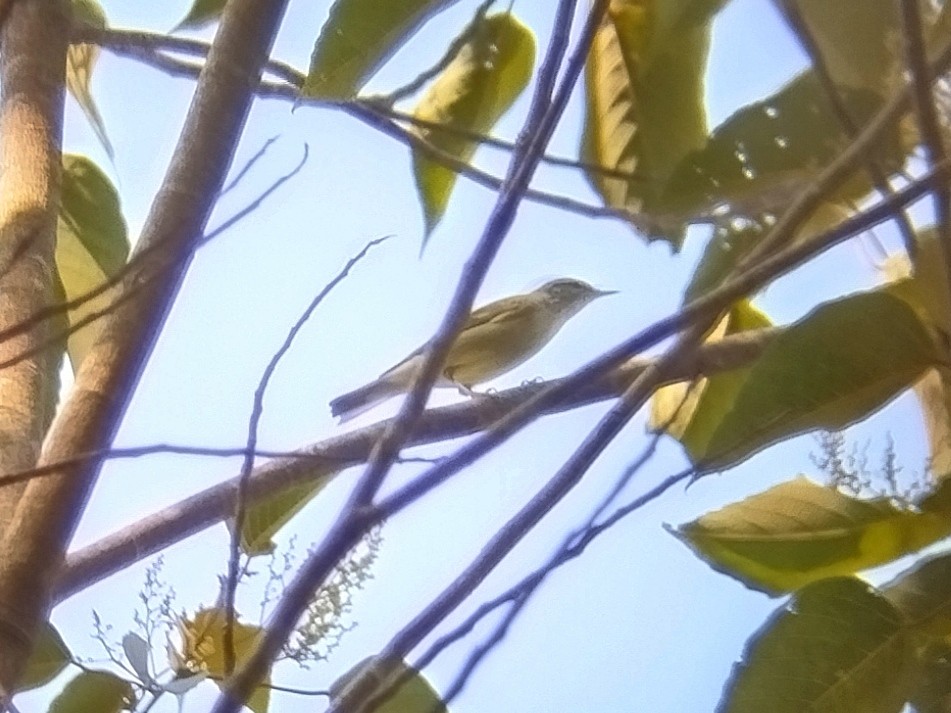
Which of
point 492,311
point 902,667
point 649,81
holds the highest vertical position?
point 492,311

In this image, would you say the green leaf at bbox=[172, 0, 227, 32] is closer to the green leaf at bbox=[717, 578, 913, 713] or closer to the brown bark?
the brown bark

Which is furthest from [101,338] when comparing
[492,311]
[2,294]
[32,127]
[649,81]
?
[492,311]

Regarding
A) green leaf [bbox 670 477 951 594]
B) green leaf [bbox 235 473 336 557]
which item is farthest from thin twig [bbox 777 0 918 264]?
green leaf [bbox 235 473 336 557]

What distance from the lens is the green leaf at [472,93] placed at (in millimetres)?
815

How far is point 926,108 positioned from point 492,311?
1268 mm

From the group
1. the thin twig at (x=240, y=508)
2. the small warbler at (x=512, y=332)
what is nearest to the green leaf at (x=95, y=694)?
the thin twig at (x=240, y=508)

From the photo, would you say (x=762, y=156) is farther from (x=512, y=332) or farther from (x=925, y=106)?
(x=512, y=332)

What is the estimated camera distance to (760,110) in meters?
0.58

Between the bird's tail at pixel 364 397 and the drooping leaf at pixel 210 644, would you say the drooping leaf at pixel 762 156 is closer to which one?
the drooping leaf at pixel 210 644

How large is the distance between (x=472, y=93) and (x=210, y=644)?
1.34 ft

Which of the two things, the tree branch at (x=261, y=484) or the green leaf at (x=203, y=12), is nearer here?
the tree branch at (x=261, y=484)

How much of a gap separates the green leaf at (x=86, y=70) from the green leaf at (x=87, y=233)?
0.09 m

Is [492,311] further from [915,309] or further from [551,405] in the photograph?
[551,405]

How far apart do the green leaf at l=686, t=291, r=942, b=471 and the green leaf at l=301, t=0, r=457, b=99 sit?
266 mm
